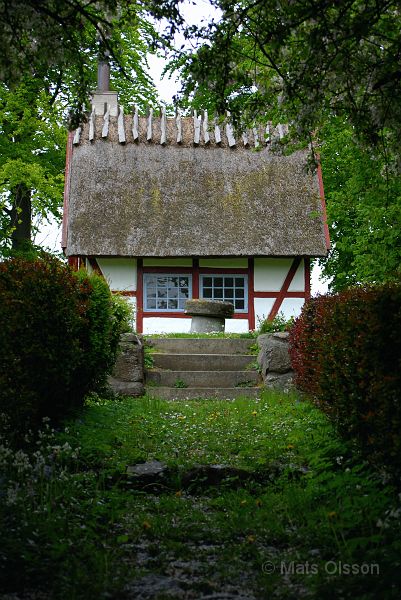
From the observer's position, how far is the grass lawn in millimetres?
3004

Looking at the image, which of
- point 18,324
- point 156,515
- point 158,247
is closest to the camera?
point 156,515

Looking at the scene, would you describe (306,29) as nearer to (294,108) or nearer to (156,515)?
(294,108)

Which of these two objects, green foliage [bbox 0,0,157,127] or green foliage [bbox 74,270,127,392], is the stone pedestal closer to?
green foliage [bbox 74,270,127,392]

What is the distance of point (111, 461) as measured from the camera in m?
5.11

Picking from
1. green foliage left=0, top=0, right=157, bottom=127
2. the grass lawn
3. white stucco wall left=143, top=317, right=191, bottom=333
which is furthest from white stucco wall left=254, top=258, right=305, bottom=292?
green foliage left=0, top=0, right=157, bottom=127

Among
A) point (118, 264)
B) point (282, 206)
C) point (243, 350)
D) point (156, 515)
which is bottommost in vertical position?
point (156, 515)

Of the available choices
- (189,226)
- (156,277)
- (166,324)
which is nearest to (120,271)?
(156,277)

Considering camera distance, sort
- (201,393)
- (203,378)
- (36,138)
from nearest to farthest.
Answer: (201,393) → (203,378) → (36,138)

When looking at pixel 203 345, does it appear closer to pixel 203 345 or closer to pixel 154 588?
pixel 203 345

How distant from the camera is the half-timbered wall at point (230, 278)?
55.2 feet

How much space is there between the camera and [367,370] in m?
4.30

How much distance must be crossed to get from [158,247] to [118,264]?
1321 mm

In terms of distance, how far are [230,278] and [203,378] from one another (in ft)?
23.8

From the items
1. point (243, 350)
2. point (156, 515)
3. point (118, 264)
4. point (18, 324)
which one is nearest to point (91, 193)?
point (118, 264)
